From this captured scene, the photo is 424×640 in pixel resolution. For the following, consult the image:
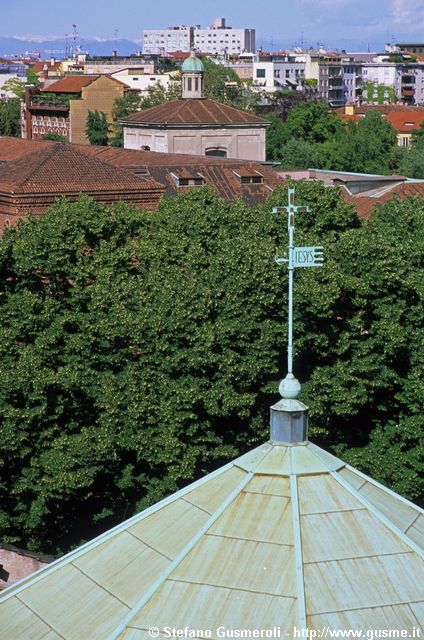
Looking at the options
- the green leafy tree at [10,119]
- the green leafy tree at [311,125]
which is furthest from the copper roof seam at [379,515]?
the green leafy tree at [10,119]

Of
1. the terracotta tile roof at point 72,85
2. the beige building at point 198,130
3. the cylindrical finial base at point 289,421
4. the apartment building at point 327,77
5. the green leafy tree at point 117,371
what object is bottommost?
the green leafy tree at point 117,371

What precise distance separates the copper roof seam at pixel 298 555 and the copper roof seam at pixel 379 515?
21.3 inches

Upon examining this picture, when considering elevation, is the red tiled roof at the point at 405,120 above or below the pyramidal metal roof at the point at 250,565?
above

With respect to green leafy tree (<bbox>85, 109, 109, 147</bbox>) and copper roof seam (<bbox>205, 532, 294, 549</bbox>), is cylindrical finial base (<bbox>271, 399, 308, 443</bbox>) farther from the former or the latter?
green leafy tree (<bbox>85, 109, 109, 147</bbox>)

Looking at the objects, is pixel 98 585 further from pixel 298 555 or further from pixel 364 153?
pixel 364 153

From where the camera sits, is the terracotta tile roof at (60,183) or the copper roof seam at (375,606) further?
the terracotta tile roof at (60,183)

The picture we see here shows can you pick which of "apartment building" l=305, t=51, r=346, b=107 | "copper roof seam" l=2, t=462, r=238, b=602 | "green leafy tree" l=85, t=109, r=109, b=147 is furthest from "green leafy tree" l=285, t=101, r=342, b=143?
"copper roof seam" l=2, t=462, r=238, b=602

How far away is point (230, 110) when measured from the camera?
79.9m

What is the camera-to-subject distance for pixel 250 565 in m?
12.7

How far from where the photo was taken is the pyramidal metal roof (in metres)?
12.4

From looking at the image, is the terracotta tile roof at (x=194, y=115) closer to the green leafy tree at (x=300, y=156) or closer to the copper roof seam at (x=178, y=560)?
the green leafy tree at (x=300, y=156)

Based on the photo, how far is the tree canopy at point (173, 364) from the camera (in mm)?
29484

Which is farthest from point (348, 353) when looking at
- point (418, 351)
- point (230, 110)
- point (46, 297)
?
point (230, 110)

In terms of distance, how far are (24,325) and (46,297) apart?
1.41 metres
